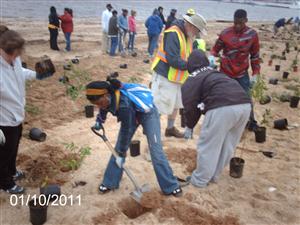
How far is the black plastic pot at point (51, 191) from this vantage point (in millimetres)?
3880

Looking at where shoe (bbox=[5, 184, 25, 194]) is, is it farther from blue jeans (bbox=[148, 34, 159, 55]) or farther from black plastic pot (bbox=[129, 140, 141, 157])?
blue jeans (bbox=[148, 34, 159, 55])

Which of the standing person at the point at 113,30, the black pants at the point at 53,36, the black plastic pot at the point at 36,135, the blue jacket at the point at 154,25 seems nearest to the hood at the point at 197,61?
the black plastic pot at the point at 36,135

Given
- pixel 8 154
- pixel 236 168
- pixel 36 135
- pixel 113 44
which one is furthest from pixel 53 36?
pixel 236 168

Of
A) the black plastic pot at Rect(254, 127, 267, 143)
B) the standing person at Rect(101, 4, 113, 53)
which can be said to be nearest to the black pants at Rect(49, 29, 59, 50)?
the standing person at Rect(101, 4, 113, 53)

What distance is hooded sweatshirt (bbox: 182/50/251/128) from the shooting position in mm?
3910

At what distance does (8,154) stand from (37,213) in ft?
2.45

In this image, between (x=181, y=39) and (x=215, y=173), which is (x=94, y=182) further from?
(x=181, y=39)

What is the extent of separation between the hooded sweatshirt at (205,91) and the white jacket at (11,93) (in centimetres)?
183

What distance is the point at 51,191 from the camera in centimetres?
393

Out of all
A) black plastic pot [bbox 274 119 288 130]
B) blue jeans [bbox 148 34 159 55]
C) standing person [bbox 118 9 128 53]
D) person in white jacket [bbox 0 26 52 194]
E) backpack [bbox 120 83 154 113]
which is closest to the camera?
person in white jacket [bbox 0 26 52 194]

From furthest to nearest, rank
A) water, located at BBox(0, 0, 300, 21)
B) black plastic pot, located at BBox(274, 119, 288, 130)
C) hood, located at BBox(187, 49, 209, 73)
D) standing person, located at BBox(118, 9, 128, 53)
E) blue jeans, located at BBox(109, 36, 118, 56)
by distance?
water, located at BBox(0, 0, 300, 21) < standing person, located at BBox(118, 9, 128, 53) < blue jeans, located at BBox(109, 36, 118, 56) < black plastic pot, located at BBox(274, 119, 288, 130) < hood, located at BBox(187, 49, 209, 73)

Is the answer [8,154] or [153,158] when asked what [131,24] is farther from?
[8,154]

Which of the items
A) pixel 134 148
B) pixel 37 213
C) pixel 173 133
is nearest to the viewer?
pixel 37 213

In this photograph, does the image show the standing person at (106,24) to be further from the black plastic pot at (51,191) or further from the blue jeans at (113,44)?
the black plastic pot at (51,191)
